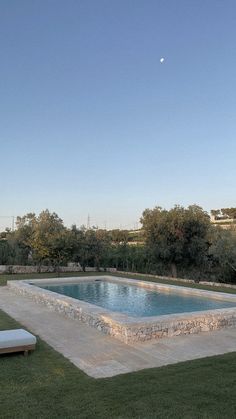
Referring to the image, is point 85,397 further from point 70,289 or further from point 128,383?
point 70,289

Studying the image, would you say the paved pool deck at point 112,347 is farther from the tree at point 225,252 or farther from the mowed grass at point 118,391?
the tree at point 225,252

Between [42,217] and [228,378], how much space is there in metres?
20.2

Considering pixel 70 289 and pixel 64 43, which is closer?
pixel 64 43

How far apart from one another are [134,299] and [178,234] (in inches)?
273

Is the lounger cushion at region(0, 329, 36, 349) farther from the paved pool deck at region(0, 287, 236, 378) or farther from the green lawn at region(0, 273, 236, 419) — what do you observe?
the paved pool deck at region(0, 287, 236, 378)

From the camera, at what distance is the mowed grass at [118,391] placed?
394 cm

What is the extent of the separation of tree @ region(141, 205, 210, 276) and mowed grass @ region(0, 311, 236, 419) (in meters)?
14.5

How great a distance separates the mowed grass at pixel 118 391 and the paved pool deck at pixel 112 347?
0.34 metres

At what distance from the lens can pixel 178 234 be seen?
2025cm

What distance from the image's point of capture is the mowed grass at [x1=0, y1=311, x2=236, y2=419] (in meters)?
3.94

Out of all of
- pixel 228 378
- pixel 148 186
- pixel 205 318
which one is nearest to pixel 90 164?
pixel 148 186

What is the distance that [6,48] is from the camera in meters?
14.6

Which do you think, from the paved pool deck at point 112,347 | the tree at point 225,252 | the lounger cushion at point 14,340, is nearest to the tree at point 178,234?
the tree at point 225,252

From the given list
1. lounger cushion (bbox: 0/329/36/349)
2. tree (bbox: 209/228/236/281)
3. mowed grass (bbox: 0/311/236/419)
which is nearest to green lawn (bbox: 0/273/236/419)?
mowed grass (bbox: 0/311/236/419)
